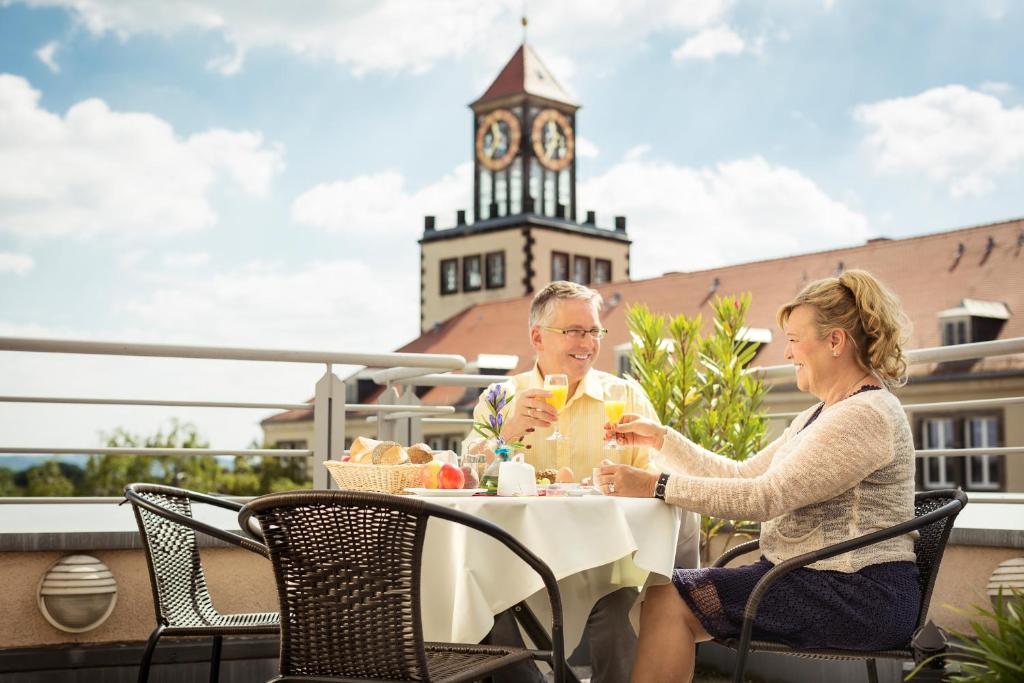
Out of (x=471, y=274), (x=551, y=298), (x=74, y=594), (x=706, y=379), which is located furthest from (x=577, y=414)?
(x=471, y=274)

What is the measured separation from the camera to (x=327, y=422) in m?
4.75

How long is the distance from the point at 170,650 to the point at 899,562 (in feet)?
7.97

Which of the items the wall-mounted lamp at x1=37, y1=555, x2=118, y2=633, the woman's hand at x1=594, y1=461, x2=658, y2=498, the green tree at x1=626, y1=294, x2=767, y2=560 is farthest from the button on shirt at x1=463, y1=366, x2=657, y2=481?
the green tree at x1=626, y1=294, x2=767, y2=560

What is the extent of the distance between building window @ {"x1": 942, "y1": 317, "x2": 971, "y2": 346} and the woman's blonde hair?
3044 centimetres

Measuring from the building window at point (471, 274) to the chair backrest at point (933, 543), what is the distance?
1930 inches

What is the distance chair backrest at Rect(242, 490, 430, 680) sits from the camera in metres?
2.53

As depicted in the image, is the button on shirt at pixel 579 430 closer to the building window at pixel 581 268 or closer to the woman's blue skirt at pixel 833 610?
the woman's blue skirt at pixel 833 610

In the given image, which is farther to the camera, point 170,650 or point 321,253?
point 321,253

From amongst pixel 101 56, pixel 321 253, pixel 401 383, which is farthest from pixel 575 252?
pixel 101 56

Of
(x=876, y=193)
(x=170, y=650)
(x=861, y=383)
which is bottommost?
(x=170, y=650)

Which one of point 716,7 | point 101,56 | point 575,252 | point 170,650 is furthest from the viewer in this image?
point 101,56

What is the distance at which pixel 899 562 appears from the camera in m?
3.03

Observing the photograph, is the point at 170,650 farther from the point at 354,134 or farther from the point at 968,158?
the point at 968,158

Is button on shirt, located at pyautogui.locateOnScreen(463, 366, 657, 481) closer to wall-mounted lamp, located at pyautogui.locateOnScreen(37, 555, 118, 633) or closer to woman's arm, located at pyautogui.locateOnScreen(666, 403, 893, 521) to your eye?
woman's arm, located at pyautogui.locateOnScreen(666, 403, 893, 521)
